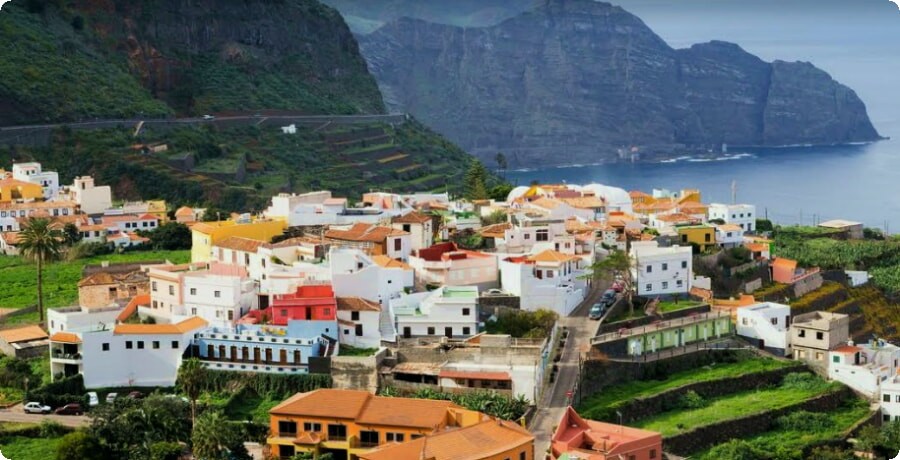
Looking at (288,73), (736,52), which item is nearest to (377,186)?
(288,73)

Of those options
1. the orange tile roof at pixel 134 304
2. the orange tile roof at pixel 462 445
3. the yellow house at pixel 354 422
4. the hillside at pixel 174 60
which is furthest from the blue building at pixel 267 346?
the hillside at pixel 174 60

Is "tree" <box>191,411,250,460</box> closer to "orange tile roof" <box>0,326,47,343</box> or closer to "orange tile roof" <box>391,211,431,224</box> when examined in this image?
"orange tile roof" <box>0,326,47,343</box>

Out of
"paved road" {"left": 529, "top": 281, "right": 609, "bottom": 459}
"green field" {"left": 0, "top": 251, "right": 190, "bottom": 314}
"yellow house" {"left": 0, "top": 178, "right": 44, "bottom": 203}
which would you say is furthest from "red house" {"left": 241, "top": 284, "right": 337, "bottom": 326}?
"yellow house" {"left": 0, "top": 178, "right": 44, "bottom": 203}

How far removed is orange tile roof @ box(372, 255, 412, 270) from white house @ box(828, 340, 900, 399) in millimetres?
8403

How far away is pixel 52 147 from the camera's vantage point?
5688 cm

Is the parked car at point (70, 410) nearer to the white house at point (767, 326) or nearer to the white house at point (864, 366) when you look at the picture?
the white house at point (767, 326)

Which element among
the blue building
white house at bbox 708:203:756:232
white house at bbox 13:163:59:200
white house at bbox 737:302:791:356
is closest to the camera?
the blue building

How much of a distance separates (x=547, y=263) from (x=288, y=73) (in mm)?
48966

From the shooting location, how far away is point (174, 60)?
71.6 m

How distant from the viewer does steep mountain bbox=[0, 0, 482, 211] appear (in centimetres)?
5606

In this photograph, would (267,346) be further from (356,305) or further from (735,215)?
(735,215)

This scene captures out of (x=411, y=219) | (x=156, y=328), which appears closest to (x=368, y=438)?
(x=156, y=328)

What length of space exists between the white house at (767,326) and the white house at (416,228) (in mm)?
6694

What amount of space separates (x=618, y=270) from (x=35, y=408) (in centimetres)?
1168
